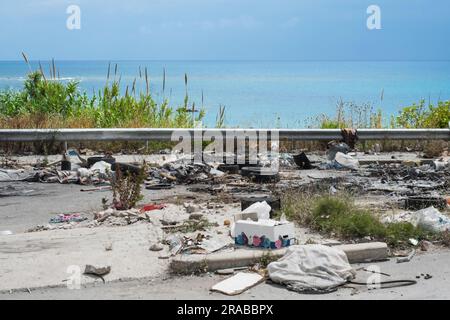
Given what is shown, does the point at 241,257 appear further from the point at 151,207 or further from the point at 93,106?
the point at 93,106

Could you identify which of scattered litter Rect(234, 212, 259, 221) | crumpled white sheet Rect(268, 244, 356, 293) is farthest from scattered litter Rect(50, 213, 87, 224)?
crumpled white sheet Rect(268, 244, 356, 293)

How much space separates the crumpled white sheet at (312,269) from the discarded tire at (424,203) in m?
3.50

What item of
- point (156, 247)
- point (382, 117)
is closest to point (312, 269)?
point (156, 247)

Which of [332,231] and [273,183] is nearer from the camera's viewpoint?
[332,231]

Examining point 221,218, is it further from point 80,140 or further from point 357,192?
point 80,140

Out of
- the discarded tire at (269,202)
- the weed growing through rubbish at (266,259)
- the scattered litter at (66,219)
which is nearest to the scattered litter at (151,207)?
the scattered litter at (66,219)

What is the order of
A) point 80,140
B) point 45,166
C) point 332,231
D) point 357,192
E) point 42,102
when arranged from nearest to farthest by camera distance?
1. point 332,231
2. point 357,192
3. point 45,166
4. point 80,140
5. point 42,102

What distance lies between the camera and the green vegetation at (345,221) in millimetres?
9836

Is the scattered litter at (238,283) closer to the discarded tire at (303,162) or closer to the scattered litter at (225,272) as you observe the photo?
the scattered litter at (225,272)

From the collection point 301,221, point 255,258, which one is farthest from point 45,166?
point 255,258

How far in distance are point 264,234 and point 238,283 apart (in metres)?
1.28
